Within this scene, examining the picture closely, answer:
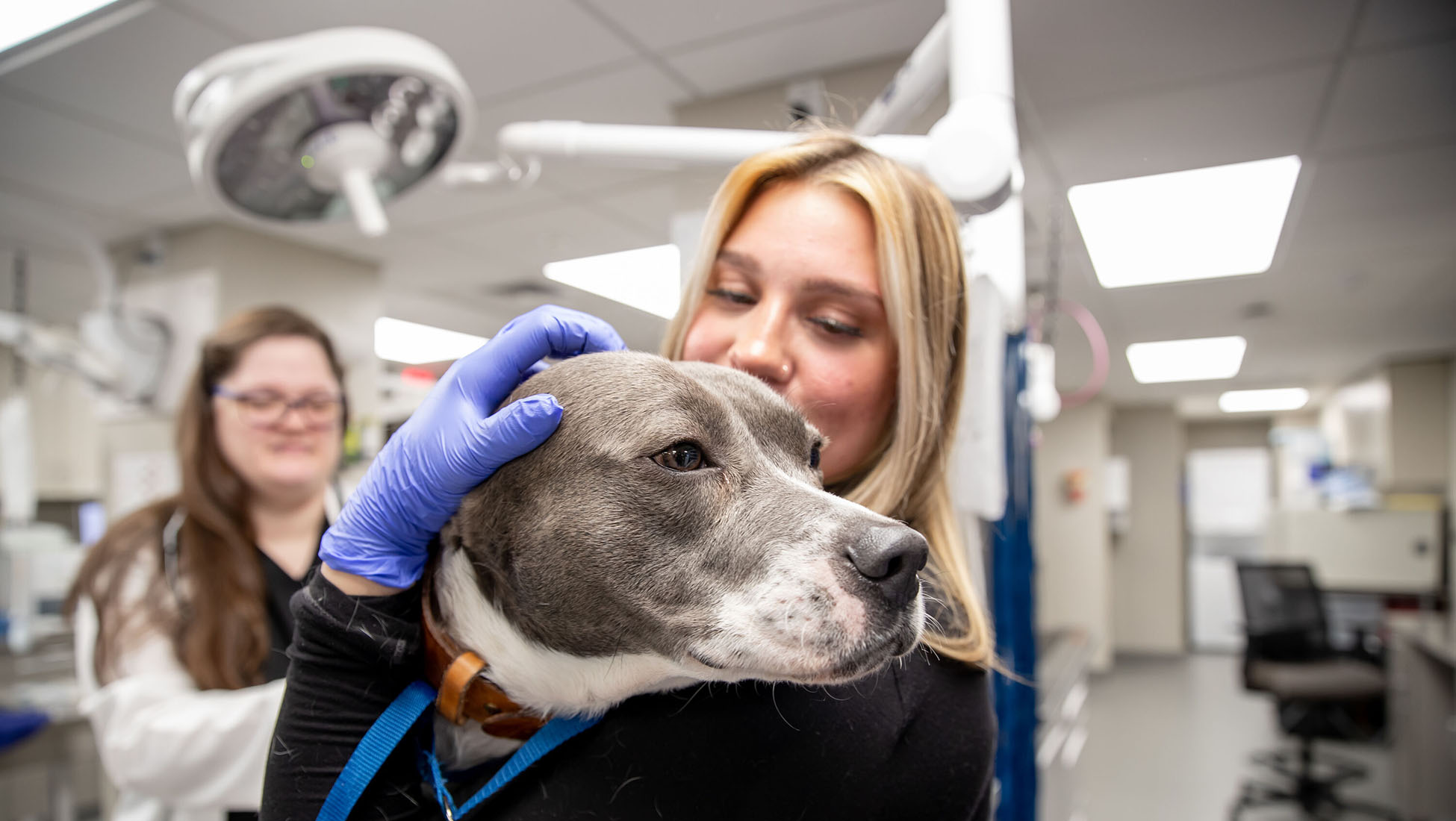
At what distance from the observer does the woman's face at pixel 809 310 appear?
2.59 feet

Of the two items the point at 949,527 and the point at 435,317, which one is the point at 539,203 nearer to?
the point at 435,317

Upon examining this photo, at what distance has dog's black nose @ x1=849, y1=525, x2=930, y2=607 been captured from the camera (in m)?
0.56

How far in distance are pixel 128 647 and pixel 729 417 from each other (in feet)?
4.02

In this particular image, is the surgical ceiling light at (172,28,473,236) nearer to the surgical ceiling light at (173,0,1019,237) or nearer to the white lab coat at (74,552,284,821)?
the surgical ceiling light at (173,0,1019,237)

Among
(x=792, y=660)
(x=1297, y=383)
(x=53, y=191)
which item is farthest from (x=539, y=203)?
(x=1297, y=383)

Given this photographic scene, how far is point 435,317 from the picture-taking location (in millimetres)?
1281

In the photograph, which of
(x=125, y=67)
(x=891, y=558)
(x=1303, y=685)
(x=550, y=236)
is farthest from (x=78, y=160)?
(x=1303, y=685)

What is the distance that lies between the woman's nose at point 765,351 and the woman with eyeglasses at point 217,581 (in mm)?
901

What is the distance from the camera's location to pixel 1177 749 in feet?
18.2

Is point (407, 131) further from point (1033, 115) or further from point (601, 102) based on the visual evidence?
point (1033, 115)

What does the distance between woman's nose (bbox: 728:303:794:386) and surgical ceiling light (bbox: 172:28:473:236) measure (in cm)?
65

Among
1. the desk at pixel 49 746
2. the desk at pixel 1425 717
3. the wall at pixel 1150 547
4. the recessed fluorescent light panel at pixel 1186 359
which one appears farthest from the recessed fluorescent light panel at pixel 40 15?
the wall at pixel 1150 547

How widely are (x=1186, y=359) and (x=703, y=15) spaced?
1.94 m

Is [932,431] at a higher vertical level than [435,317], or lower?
lower
